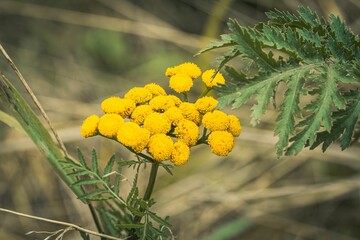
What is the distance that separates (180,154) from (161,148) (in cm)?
4

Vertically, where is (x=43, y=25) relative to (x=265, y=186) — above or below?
above

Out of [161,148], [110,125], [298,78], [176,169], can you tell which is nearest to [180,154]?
[161,148]

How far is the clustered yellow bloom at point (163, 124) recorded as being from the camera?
1.14 meters

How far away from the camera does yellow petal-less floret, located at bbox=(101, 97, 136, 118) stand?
3.96 feet

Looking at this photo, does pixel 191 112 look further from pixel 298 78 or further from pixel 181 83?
pixel 298 78

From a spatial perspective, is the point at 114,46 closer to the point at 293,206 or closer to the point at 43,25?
the point at 43,25

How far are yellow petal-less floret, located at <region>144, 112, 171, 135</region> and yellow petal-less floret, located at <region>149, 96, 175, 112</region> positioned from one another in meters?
0.03

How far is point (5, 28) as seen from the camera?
386 cm

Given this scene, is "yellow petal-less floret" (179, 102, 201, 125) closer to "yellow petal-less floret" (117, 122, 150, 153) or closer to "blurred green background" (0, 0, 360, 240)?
"yellow petal-less floret" (117, 122, 150, 153)

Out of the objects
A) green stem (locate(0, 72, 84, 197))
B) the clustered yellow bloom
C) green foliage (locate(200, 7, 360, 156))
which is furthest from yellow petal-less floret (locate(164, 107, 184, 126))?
green stem (locate(0, 72, 84, 197))

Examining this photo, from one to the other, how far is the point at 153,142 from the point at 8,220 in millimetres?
1882

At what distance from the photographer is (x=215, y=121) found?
119 cm

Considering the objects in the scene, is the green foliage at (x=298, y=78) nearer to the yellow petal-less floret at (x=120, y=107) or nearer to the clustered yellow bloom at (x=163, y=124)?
the clustered yellow bloom at (x=163, y=124)

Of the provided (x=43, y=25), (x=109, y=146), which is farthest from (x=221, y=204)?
(x=43, y=25)
